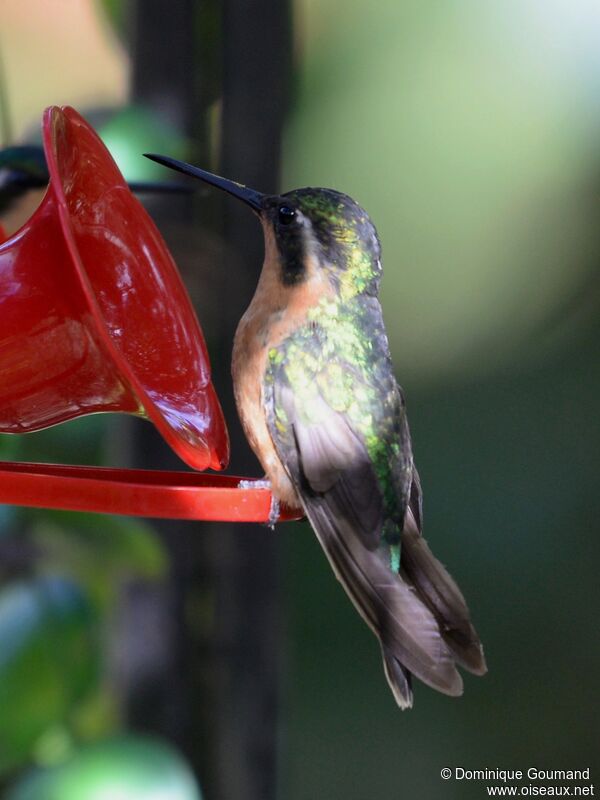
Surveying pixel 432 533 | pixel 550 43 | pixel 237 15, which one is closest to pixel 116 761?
pixel 432 533

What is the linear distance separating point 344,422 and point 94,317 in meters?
0.68

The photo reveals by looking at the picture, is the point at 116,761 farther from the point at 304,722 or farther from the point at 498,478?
the point at 498,478

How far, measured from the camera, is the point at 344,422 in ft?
6.37

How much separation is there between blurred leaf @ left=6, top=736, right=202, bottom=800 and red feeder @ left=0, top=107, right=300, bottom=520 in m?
1.56

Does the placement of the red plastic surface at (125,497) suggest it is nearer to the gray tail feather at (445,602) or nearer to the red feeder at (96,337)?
the red feeder at (96,337)

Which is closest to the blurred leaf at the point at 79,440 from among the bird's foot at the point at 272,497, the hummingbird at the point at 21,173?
the hummingbird at the point at 21,173

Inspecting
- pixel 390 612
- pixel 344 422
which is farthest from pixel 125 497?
pixel 344 422

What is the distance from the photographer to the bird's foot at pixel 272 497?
155 centimetres

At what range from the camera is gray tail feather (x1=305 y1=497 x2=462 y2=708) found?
64.6 inches

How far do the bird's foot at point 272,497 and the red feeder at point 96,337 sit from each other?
34 mm

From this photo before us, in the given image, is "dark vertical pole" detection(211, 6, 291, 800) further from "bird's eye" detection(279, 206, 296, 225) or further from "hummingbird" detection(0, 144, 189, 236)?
"bird's eye" detection(279, 206, 296, 225)

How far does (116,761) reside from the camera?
296 centimetres

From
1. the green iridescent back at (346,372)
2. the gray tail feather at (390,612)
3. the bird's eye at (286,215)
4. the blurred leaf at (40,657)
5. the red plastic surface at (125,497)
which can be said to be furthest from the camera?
the blurred leaf at (40,657)

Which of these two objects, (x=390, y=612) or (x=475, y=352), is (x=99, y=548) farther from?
(x=475, y=352)
